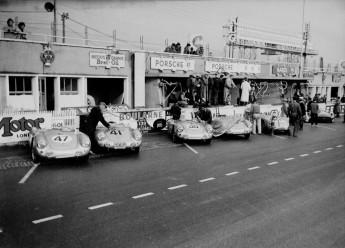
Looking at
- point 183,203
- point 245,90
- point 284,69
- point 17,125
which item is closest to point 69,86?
point 17,125

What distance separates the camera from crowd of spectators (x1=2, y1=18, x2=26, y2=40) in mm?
14688

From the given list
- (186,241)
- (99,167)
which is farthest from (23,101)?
(186,241)

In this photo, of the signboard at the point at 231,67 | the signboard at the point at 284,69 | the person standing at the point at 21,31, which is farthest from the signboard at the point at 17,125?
the signboard at the point at 284,69

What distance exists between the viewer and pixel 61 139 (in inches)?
379

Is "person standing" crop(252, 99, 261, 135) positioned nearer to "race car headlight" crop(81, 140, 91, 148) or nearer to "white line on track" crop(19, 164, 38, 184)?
"race car headlight" crop(81, 140, 91, 148)

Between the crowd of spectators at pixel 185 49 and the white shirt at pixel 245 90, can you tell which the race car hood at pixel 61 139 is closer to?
the crowd of spectators at pixel 185 49

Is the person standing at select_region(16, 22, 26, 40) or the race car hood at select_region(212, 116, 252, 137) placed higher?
the person standing at select_region(16, 22, 26, 40)

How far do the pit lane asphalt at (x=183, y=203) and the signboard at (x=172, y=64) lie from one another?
30.2 ft

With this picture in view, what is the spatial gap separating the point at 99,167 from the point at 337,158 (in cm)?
708

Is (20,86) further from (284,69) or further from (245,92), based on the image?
(284,69)

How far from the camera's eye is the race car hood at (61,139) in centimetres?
940

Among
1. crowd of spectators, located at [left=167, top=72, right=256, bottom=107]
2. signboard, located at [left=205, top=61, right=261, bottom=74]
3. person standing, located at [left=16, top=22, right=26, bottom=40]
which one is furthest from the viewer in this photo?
signboard, located at [left=205, top=61, right=261, bottom=74]

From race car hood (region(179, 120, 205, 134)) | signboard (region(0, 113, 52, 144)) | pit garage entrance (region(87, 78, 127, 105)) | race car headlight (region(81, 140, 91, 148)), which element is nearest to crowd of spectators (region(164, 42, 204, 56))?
pit garage entrance (region(87, 78, 127, 105))

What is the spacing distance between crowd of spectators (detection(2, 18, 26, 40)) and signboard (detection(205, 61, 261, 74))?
421 inches
